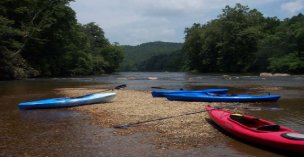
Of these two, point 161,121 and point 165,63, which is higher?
point 165,63

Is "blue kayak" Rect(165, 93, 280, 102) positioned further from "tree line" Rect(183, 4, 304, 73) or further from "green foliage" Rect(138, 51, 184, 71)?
"green foliage" Rect(138, 51, 184, 71)

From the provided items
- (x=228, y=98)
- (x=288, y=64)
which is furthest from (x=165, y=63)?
Answer: (x=228, y=98)

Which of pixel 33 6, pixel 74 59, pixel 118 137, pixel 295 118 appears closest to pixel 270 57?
pixel 74 59

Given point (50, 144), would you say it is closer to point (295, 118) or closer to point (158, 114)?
point (158, 114)

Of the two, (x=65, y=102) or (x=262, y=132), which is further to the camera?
(x=65, y=102)

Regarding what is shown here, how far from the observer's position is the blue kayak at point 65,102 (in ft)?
59.0

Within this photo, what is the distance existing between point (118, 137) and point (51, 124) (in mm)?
3542

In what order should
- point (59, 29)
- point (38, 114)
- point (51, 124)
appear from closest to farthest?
point (51, 124) → point (38, 114) → point (59, 29)

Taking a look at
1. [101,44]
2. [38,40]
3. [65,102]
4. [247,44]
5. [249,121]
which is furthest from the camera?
[101,44]

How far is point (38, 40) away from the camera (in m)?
53.7

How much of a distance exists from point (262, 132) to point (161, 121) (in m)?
4.74

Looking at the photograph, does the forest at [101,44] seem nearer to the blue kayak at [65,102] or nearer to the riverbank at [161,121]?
the blue kayak at [65,102]

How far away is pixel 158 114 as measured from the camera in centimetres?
1591

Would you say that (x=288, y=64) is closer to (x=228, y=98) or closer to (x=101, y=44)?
(x=228, y=98)
